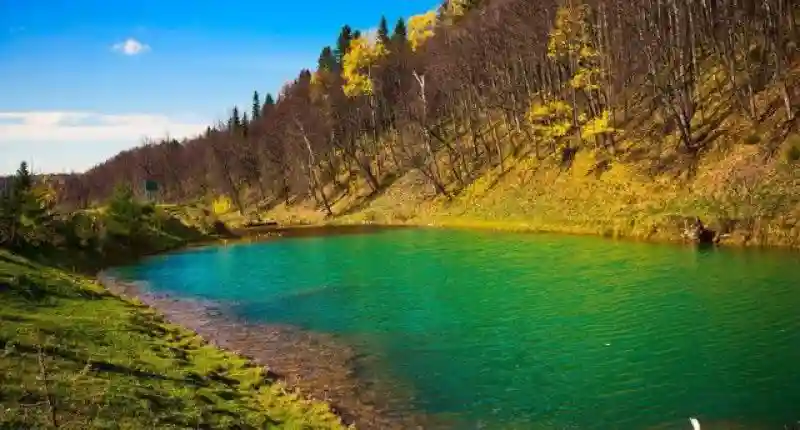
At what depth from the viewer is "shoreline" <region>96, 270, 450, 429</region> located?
1620 cm

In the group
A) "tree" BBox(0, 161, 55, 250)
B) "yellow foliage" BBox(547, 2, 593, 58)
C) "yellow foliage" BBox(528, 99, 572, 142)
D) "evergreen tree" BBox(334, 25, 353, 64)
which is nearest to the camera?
"tree" BBox(0, 161, 55, 250)

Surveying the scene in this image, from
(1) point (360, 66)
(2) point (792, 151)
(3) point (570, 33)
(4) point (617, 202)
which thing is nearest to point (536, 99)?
(3) point (570, 33)

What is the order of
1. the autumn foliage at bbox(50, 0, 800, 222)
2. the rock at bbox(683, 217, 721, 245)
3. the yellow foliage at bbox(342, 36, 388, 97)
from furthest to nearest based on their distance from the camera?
the yellow foliage at bbox(342, 36, 388, 97), the autumn foliage at bbox(50, 0, 800, 222), the rock at bbox(683, 217, 721, 245)

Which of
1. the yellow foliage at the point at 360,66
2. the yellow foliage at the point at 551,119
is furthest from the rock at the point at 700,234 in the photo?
the yellow foliage at the point at 360,66

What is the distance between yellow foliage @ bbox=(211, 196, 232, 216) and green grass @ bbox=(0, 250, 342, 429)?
107077mm

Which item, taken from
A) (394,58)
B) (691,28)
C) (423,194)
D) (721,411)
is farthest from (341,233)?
(721,411)

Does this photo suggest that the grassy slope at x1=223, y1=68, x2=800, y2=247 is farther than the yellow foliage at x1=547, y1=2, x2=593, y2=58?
No

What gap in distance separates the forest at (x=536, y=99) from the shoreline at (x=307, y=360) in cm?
3402

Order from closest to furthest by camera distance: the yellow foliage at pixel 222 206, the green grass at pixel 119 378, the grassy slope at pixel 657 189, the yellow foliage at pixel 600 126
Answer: the green grass at pixel 119 378 → the grassy slope at pixel 657 189 → the yellow foliage at pixel 600 126 → the yellow foliage at pixel 222 206

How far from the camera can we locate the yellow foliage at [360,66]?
112 metres

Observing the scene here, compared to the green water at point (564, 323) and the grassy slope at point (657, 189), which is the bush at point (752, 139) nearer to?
the grassy slope at point (657, 189)

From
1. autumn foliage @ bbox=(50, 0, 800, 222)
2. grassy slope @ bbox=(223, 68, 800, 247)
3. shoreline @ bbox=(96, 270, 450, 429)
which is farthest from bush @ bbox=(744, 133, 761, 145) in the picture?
shoreline @ bbox=(96, 270, 450, 429)

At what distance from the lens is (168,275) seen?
4753 centimetres

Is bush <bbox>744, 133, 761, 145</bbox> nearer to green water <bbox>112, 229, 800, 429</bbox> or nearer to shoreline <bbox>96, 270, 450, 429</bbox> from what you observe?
green water <bbox>112, 229, 800, 429</bbox>
